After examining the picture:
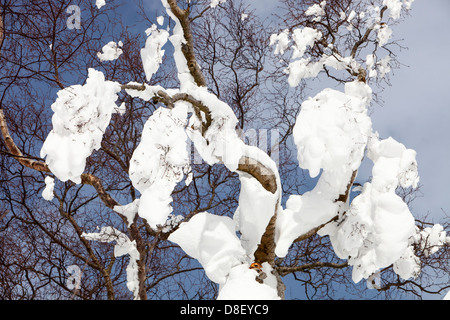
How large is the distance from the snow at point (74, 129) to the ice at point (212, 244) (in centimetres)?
117

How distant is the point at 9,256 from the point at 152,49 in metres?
4.28

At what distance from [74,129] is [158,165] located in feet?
1.85

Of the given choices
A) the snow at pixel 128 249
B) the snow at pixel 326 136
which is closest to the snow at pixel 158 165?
the snow at pixel 326 136

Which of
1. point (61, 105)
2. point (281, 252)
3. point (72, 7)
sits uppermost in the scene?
point (72, 7)

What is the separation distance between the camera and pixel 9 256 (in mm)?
6012

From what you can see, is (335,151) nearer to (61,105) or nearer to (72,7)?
(61,105)

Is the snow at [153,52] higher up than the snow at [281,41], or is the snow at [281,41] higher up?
the snow at [281,41]

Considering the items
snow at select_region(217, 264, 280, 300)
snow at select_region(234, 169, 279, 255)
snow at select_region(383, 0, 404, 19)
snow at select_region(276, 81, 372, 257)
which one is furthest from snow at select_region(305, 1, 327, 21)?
snow at select_region(217, 264, 280, 300)

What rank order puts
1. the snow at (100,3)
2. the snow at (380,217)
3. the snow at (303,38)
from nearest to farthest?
the snow at (380,217) < the snow at (303,38) < the snow at (100,3)

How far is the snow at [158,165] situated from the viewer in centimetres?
237

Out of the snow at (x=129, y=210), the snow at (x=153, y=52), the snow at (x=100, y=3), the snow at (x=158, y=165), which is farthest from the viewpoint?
the snow at (x=100, y=3)

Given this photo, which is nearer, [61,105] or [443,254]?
[61,105]

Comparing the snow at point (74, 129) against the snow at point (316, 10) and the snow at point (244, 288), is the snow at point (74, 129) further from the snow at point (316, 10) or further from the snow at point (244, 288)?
the snow at point (316, 10)

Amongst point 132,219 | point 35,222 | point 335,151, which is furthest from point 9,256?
point 335,151
